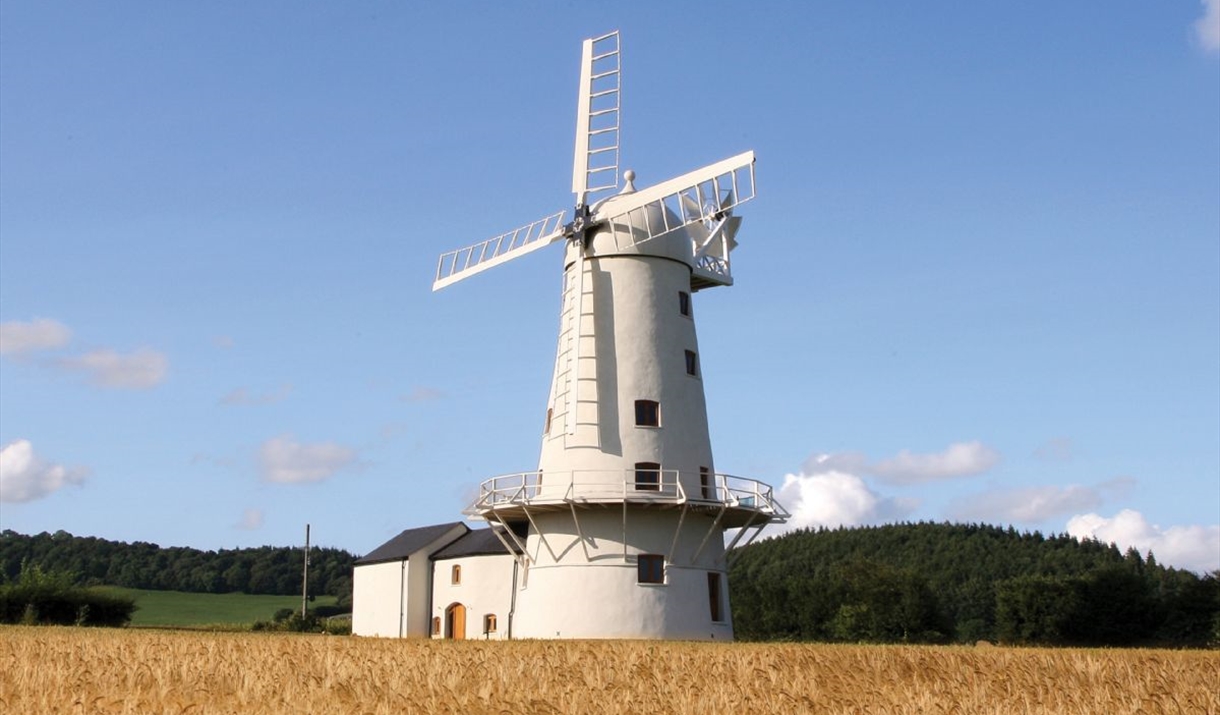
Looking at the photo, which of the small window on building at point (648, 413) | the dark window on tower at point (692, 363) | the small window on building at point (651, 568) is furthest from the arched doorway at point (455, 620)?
the dark window on tower at point (692, 363)

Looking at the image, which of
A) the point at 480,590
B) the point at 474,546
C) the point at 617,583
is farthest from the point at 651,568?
the point at 474,546

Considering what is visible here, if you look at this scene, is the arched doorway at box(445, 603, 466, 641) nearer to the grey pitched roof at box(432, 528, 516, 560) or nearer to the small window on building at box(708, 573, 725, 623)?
the grey pitched roof at box(432, 528, 516, 560)

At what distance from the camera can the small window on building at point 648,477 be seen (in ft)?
125

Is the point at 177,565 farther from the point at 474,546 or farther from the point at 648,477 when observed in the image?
the point at 648,477

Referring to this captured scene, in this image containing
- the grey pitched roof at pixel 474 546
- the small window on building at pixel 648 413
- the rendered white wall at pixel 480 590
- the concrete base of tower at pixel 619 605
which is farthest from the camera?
the grey pitched roof at pixel 474 546

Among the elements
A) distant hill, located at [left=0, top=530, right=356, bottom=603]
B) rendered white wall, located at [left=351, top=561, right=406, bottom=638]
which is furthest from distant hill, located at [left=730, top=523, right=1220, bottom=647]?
distant hill, located at [left=0, top=530, right=356, bottom=603]

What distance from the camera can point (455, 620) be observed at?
2025 inches

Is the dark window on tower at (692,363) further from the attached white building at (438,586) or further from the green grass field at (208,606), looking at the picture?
the green grass field at (208,606)

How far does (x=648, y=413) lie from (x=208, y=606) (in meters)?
76.2

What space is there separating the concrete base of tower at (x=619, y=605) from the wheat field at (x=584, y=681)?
12.6 meters

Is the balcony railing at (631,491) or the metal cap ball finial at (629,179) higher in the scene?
the metal cap ball finial at (629,179)

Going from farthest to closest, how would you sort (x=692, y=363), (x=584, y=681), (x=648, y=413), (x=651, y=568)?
1. (x=692, y=363)
2. (x=648, y=413)
3. (x=651, y=568)
4. (x=584, y=681)

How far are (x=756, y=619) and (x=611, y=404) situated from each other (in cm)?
4129

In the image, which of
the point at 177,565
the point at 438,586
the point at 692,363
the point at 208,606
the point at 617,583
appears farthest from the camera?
the point at 177,565
